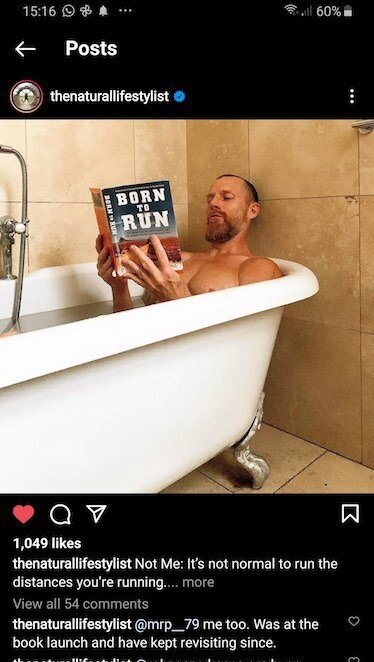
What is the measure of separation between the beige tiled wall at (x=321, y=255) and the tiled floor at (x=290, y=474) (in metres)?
0.06

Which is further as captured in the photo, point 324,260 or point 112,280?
point 324,260

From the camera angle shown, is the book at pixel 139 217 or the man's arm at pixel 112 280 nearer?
the book at pixel 139 217

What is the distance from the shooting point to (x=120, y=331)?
0.63 metres

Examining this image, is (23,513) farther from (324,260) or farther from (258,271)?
(324,260)

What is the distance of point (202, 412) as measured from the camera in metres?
0.93

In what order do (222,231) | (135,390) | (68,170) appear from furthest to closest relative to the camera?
(68,170)
(222,231)
(135,390)

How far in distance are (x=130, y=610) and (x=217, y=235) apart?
106 cm

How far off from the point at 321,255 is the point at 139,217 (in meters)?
0.63

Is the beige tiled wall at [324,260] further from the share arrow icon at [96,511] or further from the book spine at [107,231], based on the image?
the share arrow icon at [96,511]

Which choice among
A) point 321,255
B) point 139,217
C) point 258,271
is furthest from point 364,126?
point 139,217

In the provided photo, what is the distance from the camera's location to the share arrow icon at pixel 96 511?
0.62 metres
